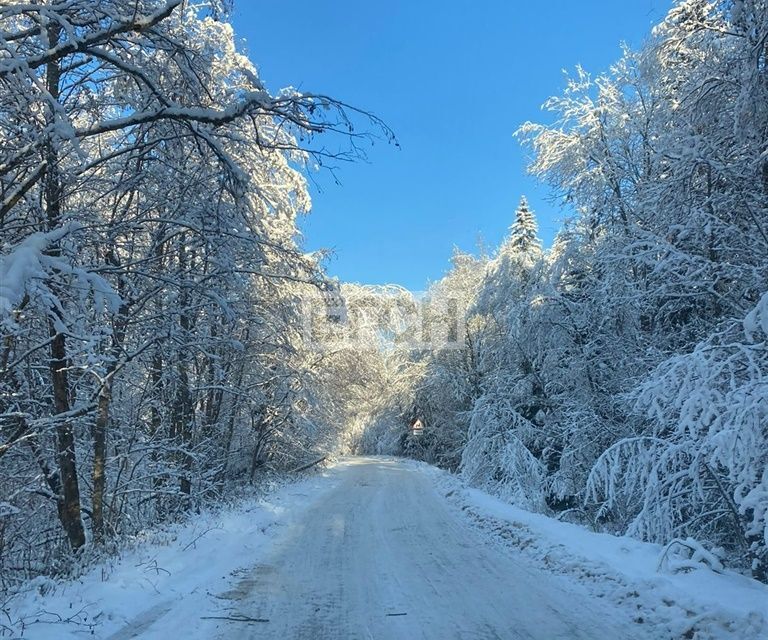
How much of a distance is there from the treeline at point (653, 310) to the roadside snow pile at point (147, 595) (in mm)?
5273

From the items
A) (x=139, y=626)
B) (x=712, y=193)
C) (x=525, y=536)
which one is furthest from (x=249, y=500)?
(x=712, y=193)

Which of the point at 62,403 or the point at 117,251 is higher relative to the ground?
the point at 117,251

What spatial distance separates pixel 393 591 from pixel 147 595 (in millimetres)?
2494

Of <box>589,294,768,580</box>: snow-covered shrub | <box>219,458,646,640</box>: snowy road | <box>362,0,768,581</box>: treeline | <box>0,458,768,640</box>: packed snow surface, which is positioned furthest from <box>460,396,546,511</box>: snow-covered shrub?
<box>0,458,768,640</box>: packed snow surface

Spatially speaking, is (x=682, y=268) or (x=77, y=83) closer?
(x=77, y=83)

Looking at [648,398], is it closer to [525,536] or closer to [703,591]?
[703,591]

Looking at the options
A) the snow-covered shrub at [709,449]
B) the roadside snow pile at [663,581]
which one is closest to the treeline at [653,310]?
the snow-covered shrub at [709,449]

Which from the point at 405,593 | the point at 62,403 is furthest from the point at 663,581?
the point at 62,403

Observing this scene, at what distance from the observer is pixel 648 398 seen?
7.24m

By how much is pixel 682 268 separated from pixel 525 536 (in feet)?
15.5

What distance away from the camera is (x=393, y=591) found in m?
6.37

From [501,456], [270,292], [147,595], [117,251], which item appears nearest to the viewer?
[147,595]

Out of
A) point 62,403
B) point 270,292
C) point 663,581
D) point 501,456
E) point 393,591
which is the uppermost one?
point 270,292

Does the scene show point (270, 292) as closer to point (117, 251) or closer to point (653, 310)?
point (117, 251)
